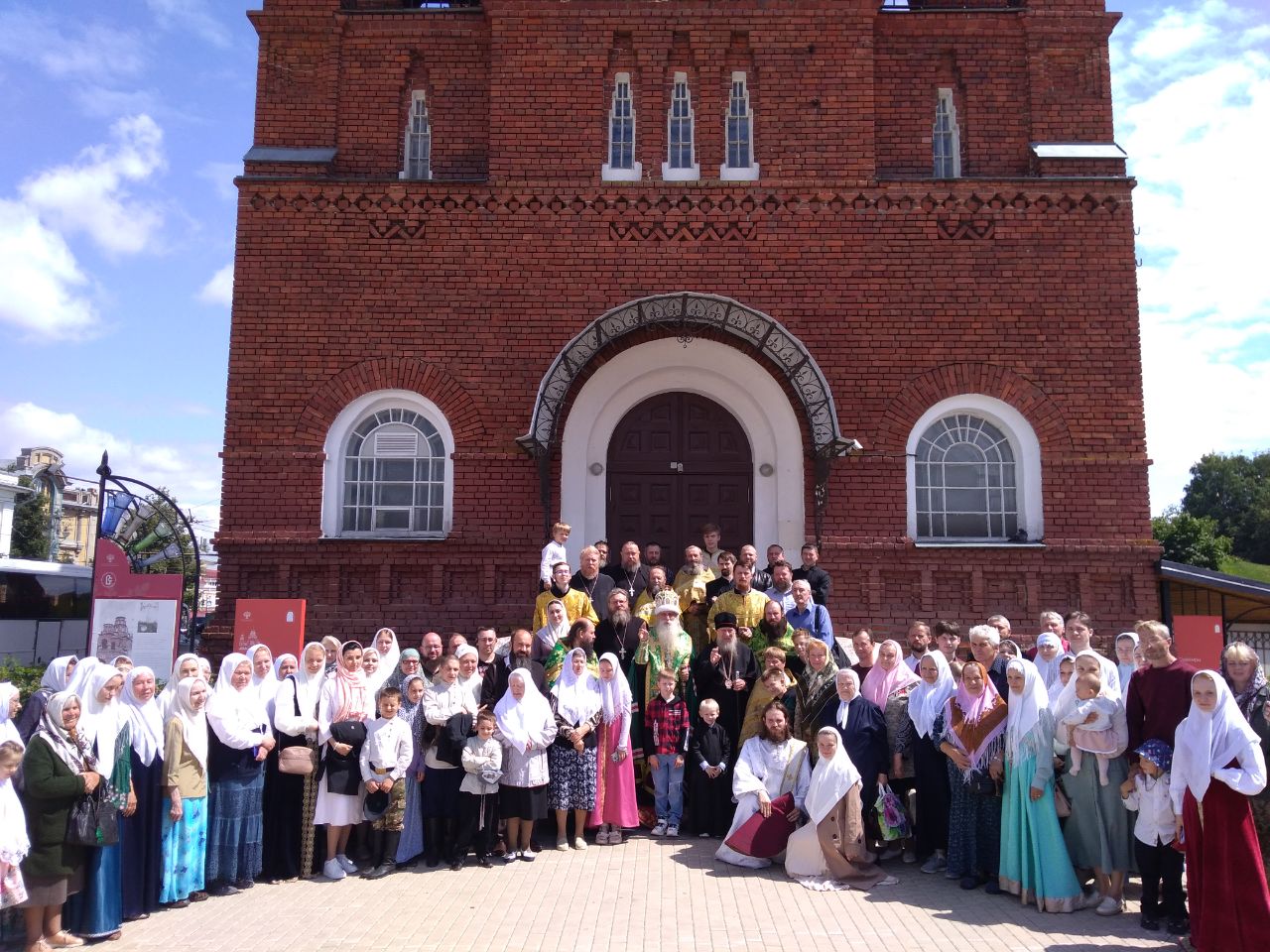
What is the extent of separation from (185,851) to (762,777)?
3.94 metres

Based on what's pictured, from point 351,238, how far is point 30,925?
7466mm

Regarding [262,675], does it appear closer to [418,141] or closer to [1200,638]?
[418,141]

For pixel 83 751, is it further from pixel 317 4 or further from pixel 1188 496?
pixel 1188 496

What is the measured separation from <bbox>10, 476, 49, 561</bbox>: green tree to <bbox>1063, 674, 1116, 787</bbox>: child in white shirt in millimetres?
48723

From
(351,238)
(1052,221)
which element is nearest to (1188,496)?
(1052,221)

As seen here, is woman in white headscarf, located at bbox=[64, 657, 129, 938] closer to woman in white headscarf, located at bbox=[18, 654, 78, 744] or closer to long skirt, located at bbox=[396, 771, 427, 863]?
woman in white headscarf, located at bbox=[18, 654, 78, 744]

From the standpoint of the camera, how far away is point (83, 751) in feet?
19.4

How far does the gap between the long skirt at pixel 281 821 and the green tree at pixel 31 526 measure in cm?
4509

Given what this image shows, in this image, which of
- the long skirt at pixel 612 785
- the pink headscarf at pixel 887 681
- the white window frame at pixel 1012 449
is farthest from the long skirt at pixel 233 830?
the white window frame at pixel 1012 449

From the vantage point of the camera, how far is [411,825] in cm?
727

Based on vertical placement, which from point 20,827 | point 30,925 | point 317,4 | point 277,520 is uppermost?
point 317,4

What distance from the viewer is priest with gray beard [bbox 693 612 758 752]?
808 centimetres

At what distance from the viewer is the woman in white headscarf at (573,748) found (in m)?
7.54

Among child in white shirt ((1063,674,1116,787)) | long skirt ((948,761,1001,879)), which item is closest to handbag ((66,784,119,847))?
long skirt ((948,761,1001,879))
